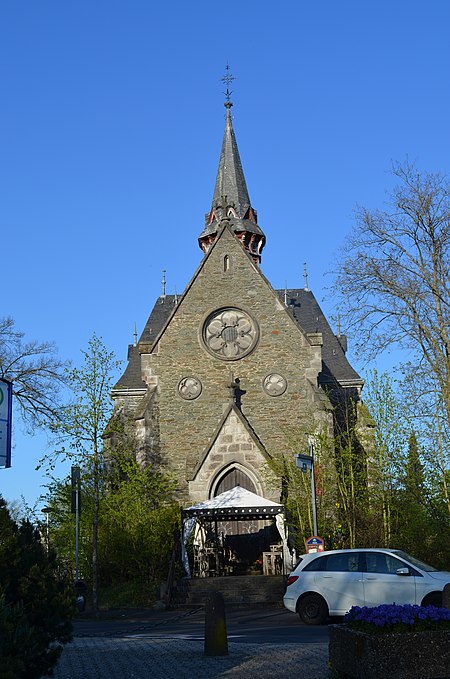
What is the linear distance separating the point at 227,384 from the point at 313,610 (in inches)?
564

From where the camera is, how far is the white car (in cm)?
1532

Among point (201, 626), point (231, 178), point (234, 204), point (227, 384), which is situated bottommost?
point (201, 626)

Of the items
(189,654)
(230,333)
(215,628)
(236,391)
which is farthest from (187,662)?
(230,333)

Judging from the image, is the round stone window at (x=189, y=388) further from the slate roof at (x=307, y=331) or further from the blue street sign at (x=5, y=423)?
the blue street sign at (x=5, y=423)

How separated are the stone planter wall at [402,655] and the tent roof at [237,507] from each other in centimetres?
1693

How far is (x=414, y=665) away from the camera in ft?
25.5

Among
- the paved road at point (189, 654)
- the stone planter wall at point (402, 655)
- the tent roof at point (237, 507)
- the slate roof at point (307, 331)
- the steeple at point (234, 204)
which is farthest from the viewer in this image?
the steeple at point (234, 204)

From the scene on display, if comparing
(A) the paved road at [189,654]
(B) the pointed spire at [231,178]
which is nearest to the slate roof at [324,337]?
(B) the pointed spire at [231,178]

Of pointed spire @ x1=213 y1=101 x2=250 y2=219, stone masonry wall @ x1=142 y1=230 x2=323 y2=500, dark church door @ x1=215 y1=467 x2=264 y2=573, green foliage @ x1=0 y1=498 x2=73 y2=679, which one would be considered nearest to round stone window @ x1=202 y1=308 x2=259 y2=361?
stone masonry wall @ x1=142 y1=230 x2=323 y2=500

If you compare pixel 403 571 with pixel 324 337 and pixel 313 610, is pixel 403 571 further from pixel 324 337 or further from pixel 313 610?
pixel 324 337

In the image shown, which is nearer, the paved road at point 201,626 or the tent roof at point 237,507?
the paved road at point 201,626

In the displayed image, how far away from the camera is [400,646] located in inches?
307

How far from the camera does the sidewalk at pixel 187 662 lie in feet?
32.4

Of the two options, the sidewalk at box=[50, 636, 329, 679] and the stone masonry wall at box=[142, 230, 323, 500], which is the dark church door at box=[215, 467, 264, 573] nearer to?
the stone masonry wall at box=[142, 230, 323, 500]
